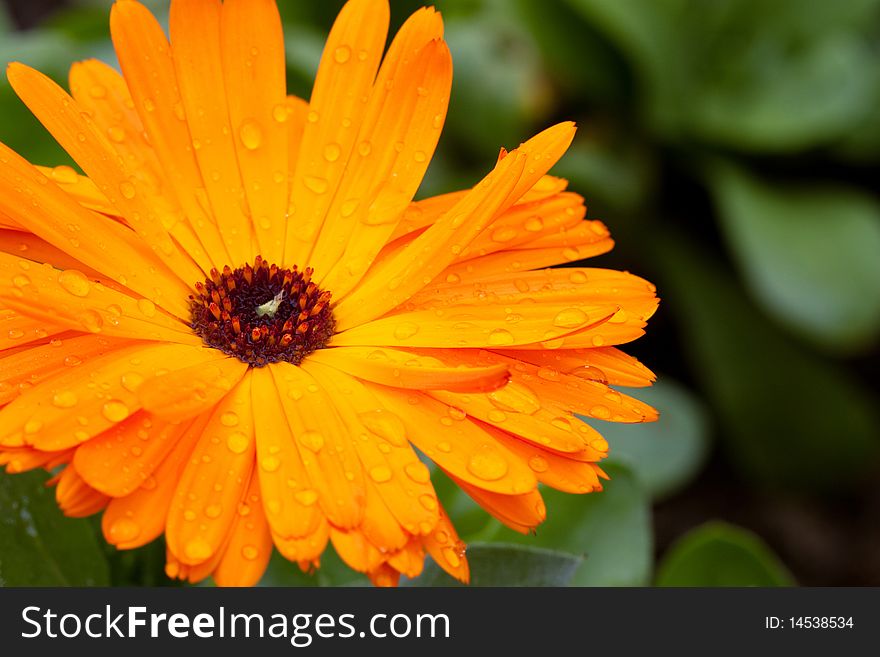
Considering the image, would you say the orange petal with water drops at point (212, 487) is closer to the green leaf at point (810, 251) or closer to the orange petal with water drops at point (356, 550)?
the orange petal with water drops at point (356, 550)

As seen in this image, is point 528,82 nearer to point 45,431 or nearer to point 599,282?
point 599,282

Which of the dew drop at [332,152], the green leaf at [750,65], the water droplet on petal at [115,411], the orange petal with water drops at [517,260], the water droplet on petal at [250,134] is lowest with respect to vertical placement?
the water droplet on petal at [115,411]

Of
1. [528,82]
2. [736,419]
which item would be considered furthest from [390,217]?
[736,419]

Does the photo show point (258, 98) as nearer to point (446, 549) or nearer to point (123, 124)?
point (123, 124)

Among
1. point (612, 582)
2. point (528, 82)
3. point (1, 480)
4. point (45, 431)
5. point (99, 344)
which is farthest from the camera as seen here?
point (528, 82)

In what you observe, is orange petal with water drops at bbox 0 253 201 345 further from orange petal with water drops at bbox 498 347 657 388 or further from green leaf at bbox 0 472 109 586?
orange petal with water drops at bbox 498 347 657 388

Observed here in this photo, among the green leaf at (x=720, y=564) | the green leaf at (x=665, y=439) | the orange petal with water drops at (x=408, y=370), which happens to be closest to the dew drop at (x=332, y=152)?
the orange petal with water drops at (x=408, y=370)

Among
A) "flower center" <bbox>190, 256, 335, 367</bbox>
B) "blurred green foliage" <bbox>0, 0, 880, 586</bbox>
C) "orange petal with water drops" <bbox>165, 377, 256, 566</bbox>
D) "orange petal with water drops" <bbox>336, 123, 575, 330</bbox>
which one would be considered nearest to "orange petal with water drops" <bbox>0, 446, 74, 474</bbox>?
"orange petal with water drops" <bbox>165, 377, 256, 566</bbox>
